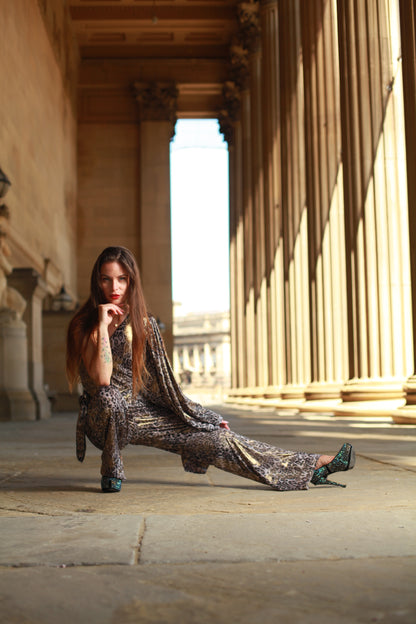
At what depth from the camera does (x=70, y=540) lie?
380cm

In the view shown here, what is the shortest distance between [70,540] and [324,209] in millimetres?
15985

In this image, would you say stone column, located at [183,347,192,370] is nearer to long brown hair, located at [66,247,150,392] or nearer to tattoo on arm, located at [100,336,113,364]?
long brown hair, located at [66,247,150,392]

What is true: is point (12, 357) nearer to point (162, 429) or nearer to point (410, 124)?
point (410, 124)

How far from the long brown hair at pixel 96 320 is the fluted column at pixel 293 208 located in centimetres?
1836

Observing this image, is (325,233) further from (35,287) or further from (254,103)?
(254,103)

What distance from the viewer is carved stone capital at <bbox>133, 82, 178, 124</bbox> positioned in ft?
142

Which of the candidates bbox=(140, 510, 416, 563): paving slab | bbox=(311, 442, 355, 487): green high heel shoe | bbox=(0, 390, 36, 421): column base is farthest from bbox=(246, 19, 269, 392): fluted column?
bbox=(140, 510, 416, 563): paving slab

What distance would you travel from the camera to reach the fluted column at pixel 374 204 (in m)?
14.1

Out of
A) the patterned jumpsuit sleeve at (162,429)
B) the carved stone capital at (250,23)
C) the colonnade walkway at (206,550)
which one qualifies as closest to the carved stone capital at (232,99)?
the carved stone capital at (250,23)

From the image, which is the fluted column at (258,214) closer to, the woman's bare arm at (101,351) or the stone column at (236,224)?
the stone column at (236,224)

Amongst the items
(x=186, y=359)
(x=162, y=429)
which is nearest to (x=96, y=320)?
(x=162, y=429)

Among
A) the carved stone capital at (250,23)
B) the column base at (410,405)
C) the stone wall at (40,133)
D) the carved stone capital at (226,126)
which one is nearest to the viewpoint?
the column base at (410,405)

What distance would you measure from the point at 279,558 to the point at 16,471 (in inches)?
166

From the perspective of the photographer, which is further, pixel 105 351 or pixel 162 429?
pixel 162 429
